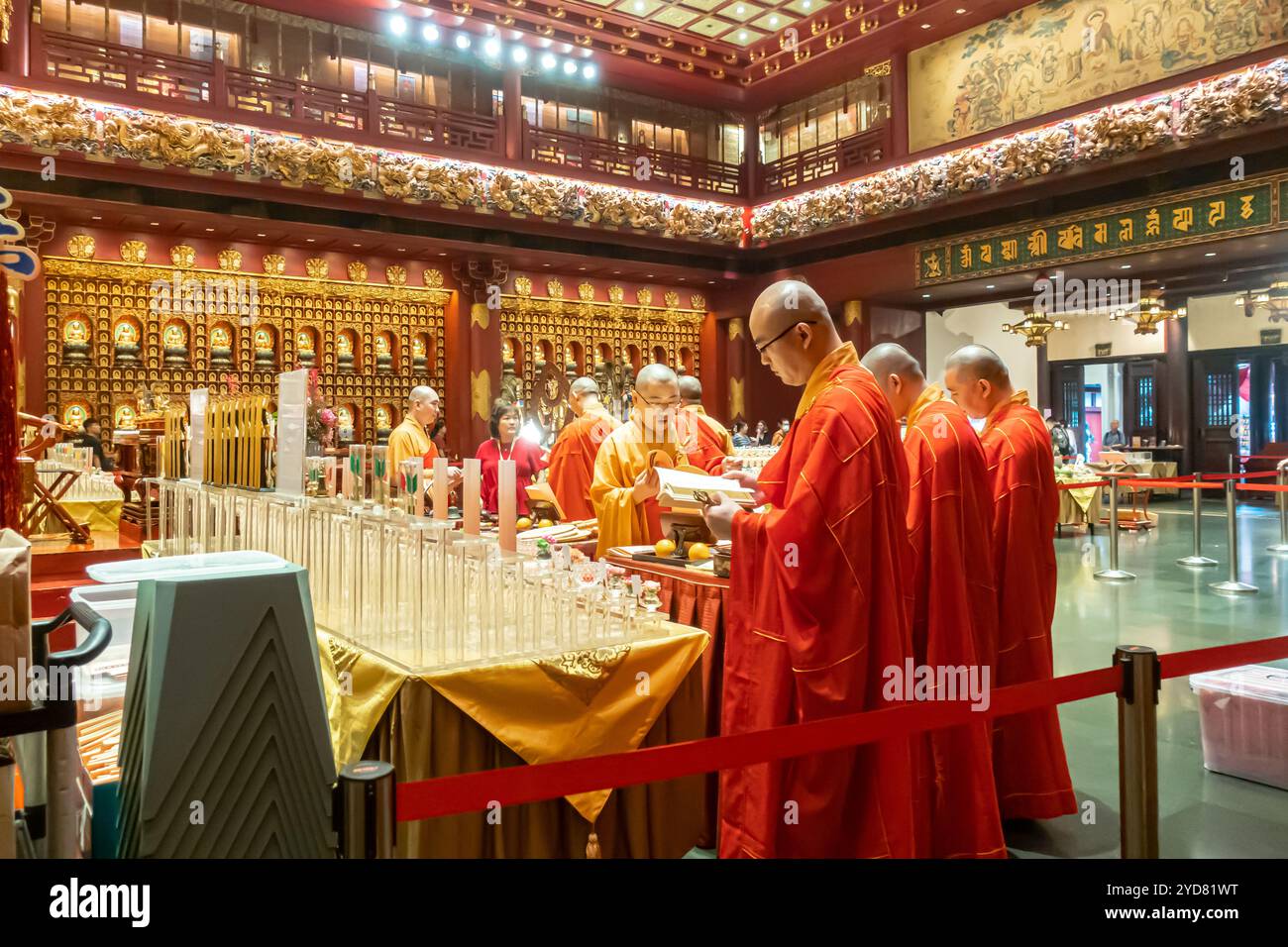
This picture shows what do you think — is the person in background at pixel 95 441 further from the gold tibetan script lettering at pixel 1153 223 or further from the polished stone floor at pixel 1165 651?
the gold tibetan script lettering at pixel 1153 223

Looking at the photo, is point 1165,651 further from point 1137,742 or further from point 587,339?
point 587,339

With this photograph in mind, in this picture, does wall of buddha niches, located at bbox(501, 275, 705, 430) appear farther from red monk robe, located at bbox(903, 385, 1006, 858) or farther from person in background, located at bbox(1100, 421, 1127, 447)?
red monk robe, located at bbox(903, 385, 1006, 858)

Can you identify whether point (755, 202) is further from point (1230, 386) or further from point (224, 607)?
point (224, 607)

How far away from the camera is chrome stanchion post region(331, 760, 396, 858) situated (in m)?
1.30

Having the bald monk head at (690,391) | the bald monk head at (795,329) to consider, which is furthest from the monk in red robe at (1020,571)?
the bald monk head at (690,391)

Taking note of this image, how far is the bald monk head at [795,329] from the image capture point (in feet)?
8.19

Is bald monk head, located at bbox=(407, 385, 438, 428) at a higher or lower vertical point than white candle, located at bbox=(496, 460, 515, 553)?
higher

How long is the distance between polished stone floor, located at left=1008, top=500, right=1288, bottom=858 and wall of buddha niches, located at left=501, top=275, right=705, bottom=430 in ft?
23.5

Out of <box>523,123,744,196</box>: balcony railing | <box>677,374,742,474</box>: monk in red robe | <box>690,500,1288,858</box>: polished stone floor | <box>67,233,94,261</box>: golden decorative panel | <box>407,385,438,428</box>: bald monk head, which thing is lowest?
<box>690,500,1288,858</box>: polished stone floor

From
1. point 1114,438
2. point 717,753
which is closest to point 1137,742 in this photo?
point 717,753

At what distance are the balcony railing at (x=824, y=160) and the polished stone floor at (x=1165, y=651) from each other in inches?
249

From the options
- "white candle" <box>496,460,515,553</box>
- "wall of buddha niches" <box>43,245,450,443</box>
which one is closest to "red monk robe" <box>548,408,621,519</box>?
"white candle" <box>496,460,515,553</box>

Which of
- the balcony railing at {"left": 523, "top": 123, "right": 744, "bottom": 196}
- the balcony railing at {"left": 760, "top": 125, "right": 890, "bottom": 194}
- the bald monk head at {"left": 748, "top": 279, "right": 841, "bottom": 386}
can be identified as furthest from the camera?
the balcony railing at {"left": 760, "top": 125, "right": 890, "bottom": 194}

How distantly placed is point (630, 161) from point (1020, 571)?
11.8 meters
